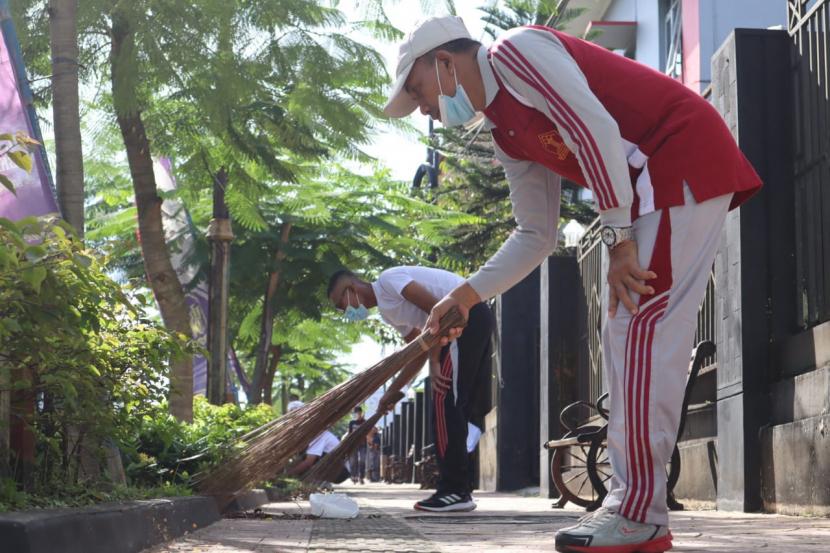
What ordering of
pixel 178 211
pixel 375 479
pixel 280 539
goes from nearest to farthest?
pixel 280 539 < pixel 178 211 < pixel 375 479

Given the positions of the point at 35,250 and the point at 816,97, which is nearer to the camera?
the point at 35,250

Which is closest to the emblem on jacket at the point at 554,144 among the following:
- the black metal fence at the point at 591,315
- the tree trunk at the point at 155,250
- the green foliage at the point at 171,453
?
the green foliage at the point at 171,453

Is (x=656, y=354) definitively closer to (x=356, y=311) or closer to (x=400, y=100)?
(x=400, y=100)

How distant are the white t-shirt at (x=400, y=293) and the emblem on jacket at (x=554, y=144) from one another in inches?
142

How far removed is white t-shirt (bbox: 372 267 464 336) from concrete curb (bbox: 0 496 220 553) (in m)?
2.27

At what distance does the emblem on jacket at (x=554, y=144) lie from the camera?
3.64 meters

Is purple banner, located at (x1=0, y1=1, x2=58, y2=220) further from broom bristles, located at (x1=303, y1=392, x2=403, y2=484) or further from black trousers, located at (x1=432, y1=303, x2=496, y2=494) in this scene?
black trousers, located at (x1=432, y1=303, x2=496, y2=494)

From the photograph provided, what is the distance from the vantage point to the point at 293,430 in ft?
18.4

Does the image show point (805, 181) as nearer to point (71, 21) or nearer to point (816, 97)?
point (816, 97)

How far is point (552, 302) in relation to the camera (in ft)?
42.9

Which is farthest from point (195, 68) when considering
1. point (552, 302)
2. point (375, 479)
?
point (375, 479)

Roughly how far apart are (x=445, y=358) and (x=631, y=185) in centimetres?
428

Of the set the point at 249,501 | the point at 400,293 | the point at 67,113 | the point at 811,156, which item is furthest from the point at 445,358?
the point at 67,113

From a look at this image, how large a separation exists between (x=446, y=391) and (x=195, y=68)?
2584mm
